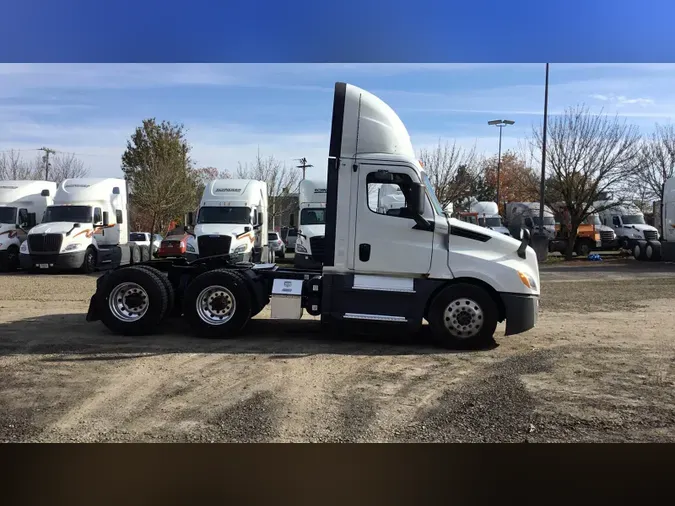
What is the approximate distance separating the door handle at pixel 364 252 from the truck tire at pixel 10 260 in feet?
58.8

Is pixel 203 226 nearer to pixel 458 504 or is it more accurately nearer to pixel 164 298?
pixel 164 298

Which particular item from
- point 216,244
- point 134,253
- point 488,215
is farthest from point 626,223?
point 134,253

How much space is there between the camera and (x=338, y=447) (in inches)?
169

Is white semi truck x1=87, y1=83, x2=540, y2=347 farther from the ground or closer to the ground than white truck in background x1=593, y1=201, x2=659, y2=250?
closer to the ground

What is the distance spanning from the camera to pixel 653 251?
2609 cm

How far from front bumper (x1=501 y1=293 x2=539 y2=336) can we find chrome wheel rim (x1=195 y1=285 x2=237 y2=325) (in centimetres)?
390

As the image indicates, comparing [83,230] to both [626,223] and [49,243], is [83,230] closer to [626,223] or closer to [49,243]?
[49,243]

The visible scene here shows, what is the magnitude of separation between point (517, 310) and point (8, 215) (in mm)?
20467

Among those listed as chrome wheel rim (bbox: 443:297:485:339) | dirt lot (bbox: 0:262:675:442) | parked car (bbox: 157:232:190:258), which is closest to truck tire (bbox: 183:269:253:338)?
dirt lot (bbox: 0:262:675:442)

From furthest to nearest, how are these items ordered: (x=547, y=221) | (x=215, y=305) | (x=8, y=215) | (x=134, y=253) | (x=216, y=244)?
1. (x=547, y=221)
2. (x=134, y=253)
3. (x=8, y=215)
4. (x=216, y=244)
5. (x=215, y=305)

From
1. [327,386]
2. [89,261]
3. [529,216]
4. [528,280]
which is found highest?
[529,216]

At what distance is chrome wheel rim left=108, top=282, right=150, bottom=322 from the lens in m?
8.76

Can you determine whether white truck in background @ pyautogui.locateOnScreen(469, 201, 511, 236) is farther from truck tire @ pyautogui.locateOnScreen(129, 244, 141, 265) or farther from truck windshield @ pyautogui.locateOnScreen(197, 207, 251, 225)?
truck tire @ pyautogui.locateOnScreen(129, 244, 141, 265)

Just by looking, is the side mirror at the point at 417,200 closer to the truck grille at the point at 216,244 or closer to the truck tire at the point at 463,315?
the truck tire at the point at 463,315
